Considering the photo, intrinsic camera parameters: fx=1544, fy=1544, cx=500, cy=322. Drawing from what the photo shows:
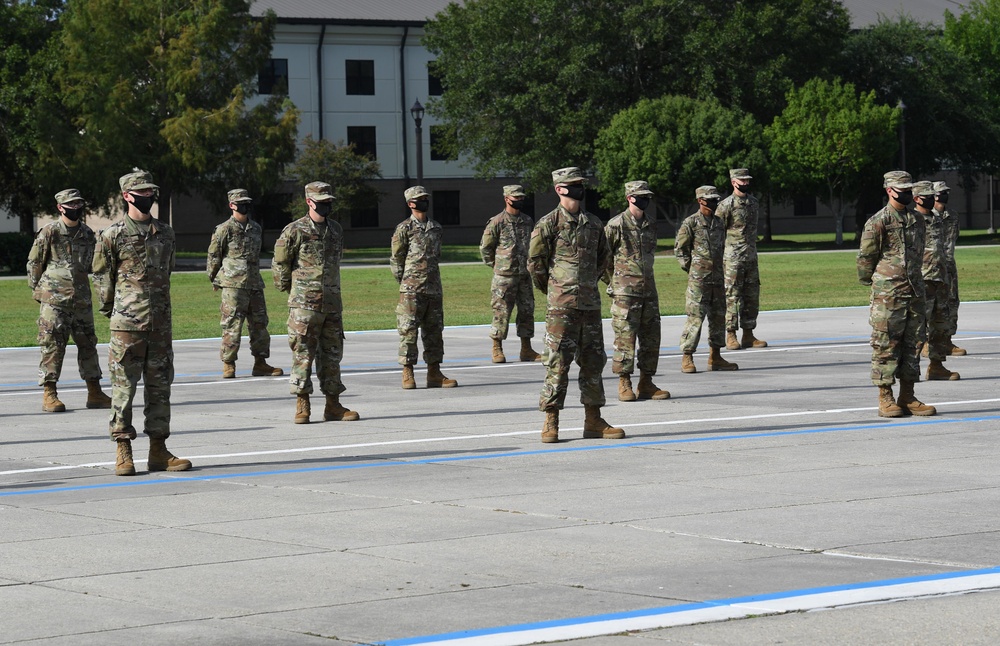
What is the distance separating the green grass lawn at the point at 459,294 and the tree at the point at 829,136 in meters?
14.0

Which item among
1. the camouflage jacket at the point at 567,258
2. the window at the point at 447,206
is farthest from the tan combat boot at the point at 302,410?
the window at the point at 447,206

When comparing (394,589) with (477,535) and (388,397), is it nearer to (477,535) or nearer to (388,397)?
(477,535)

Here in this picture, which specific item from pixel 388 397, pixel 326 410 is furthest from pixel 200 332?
pixel 326 410

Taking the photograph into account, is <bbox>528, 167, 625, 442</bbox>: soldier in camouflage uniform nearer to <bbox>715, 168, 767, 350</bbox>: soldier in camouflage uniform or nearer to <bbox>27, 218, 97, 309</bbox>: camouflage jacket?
<bbox>27, 218, 97, 309</bbox>: camouflage jacket

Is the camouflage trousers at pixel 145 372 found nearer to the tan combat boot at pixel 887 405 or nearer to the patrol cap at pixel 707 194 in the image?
the tan combat boot at pixel 887 405

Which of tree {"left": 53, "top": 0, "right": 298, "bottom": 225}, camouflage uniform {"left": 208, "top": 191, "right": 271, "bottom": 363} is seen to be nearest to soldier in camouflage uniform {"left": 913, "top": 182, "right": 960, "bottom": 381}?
camouflage uniform {"left": 208, "top": 191, "right": 271, "bottom": 363}

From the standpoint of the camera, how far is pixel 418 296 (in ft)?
54.5

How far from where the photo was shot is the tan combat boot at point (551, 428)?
1208cm

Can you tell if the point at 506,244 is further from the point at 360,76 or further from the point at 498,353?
the point at 360,76

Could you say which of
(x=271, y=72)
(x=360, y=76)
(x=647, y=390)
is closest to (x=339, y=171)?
(x=271, y=72)

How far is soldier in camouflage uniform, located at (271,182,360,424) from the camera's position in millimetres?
13562

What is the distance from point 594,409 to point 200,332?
47.6ft

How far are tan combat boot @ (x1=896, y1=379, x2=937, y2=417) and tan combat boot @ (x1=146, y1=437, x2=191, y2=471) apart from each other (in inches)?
241

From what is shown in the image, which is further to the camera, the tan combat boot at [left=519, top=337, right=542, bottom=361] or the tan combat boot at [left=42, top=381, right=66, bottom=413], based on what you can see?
the tan combat boot at [left=519, top=337, right=542, bottom=361]
